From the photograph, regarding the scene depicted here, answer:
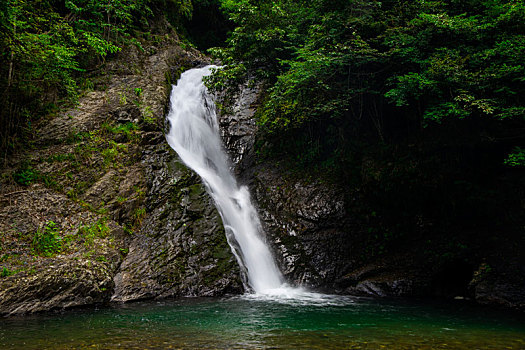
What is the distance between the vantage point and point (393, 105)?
10.7 meters

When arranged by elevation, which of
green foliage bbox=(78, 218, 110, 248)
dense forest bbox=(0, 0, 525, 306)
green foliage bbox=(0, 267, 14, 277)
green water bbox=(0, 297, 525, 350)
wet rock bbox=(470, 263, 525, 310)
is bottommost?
green water bbox=(0, 297, 525, 350)

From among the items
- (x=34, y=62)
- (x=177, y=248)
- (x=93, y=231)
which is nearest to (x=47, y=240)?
(x=93, y=231)

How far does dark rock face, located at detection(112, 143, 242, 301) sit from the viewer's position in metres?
7.64

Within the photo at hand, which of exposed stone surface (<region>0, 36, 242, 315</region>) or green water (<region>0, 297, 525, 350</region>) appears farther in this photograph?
exposed stone surface (<region>0, 36, 242, 315</region>)

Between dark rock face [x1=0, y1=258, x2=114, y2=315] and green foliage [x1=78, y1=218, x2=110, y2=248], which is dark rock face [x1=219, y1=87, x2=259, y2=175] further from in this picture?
dark rock face [x1=0, y1=258, x2=114, y2=315]

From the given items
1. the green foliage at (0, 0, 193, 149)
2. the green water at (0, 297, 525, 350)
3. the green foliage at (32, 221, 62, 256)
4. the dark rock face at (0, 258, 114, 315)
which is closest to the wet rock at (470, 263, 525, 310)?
the green water at (0, 297, 525, 350)

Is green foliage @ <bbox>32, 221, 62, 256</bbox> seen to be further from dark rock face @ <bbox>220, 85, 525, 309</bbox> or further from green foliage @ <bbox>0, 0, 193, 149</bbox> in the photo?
dark rock face @ <bbox>220, 85, 525, 309</bbox>

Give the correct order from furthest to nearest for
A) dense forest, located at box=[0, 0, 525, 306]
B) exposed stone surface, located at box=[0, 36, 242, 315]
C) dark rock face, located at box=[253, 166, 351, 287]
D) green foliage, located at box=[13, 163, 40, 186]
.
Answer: dark rock face, located at box=[253, 166, 351, 287]
green foliage, located at box=[13, 163, 40, 186]
dense forest, located at box=[0, 0, 525, 306]
exposed stone surface, located at box=[0, 36, 242, 315]

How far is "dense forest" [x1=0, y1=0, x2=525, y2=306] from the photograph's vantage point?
24.5ft

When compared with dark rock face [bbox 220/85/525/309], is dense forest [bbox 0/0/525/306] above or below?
above

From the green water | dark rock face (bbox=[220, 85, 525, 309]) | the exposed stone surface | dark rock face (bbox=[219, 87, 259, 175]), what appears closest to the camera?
the green water

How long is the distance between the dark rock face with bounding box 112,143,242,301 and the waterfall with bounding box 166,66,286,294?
1.58ft

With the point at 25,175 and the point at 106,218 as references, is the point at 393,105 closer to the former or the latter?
the point at 106,218

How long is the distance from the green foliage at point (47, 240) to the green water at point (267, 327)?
71.5 inches
